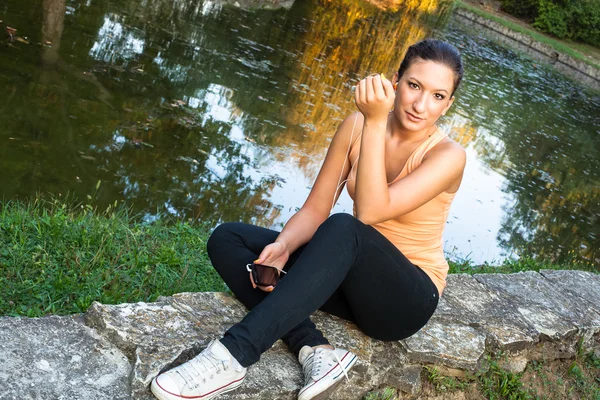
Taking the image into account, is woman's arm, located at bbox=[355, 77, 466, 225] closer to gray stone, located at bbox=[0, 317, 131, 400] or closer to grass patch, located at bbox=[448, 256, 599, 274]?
gray stone, located at bbox=[0, 317, 131, 400]

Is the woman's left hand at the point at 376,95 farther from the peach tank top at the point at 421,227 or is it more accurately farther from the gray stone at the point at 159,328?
Result: the gray stone at the point at 159,328

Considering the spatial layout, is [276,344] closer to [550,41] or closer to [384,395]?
[384,395]

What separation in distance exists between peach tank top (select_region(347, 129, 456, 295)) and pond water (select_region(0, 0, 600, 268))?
2413 millimetres

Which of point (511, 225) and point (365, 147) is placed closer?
point (365, 147)

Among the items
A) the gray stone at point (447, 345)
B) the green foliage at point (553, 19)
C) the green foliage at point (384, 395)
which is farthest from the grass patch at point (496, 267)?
the green foliage at point (553, 19)

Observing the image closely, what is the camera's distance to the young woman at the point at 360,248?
2.13 meters

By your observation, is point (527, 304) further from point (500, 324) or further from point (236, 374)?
point (236, 374)

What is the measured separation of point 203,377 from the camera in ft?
6.66

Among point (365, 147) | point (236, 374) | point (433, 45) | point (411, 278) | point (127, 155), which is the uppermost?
point (433, 45)

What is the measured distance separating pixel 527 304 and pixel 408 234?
1.23m

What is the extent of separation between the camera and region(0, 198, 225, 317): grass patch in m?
2.82

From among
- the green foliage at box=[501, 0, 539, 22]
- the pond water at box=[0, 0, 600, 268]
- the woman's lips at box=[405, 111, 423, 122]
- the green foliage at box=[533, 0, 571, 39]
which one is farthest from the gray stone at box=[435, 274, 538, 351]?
the green foliage at box=[501, 0, 539, 22]

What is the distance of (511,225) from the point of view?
688 centimetres

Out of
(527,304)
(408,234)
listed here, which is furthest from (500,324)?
(408,234)
